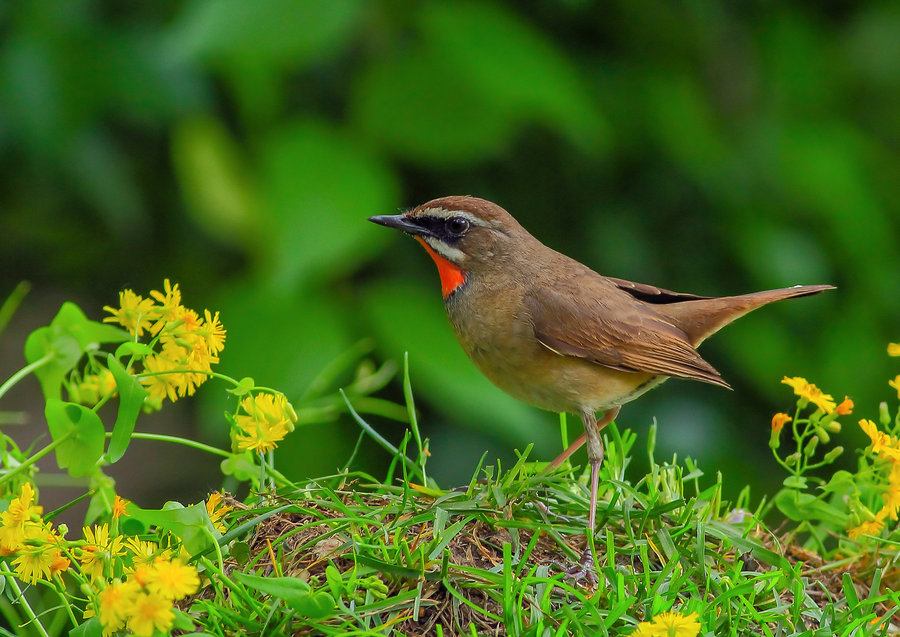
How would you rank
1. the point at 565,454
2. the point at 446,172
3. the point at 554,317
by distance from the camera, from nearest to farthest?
the point at 565,454 < the point at 554,317 < the point at 446,172

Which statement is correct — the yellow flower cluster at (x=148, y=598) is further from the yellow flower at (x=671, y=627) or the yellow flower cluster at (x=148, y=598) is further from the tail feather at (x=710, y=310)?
the tail feather at (x=710, y=310)

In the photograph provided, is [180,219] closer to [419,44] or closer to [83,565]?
[419,44]

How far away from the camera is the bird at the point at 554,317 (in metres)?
3.40

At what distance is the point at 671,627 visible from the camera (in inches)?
80.0

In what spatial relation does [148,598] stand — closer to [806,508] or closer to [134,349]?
[134,349]

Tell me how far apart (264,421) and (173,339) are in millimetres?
266

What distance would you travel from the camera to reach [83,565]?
224 cm

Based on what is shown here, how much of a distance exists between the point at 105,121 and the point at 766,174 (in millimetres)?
3294

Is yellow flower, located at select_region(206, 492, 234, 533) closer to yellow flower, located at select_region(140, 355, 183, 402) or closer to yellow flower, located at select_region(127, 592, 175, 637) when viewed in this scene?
yellow flower, located at select_region(140, 355, 183, 402)

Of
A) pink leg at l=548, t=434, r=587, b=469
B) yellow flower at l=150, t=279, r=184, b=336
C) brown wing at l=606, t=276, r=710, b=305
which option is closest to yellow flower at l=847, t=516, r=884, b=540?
pink leg at l=548, t=434, r=587, b=469

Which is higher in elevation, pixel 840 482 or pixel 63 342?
pixel 63 342

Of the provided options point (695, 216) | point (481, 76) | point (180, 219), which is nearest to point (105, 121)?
point (180, 219)

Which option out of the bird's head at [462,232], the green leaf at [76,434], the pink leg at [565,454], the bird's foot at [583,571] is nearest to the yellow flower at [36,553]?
the green leaf at [76,434]

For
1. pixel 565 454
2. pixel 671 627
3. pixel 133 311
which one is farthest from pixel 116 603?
pixel 565 454
